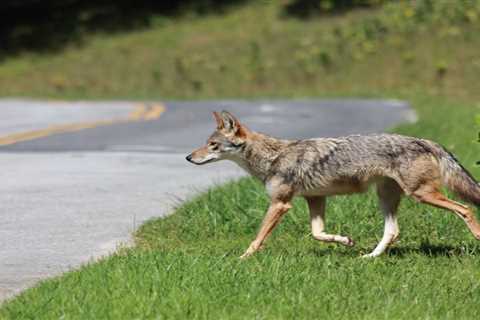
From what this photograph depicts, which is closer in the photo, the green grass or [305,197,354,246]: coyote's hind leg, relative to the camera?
the green grass

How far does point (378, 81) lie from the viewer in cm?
3303

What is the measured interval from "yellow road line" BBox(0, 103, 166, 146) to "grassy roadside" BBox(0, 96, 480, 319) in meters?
8.45

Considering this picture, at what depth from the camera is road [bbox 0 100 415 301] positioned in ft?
30.9

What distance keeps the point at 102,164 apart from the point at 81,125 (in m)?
6.07

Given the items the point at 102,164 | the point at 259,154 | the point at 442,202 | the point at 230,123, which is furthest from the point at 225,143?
the point at 102,164

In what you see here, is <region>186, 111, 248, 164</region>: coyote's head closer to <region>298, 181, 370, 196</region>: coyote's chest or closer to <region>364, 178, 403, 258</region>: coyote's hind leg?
<region>298, 181, 370, 196</region>: coyote's chest

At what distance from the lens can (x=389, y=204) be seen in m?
9.06

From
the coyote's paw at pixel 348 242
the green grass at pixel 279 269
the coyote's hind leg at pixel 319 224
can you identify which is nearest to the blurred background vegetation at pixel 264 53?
the green grass at pixel 279 269

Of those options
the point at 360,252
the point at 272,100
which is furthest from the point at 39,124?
the point at 360,252

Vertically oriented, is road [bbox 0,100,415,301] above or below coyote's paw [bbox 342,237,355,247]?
below

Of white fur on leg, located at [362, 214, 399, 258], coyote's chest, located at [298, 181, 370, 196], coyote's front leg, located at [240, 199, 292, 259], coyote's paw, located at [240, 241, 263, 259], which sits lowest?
white fur on leg, located at [362, 214, 399, 258]

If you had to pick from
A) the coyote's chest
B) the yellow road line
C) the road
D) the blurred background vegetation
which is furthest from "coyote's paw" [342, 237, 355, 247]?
the blurred background vegetation

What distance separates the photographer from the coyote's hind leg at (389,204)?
8961 millimetres

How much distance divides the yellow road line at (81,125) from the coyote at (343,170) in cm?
904
